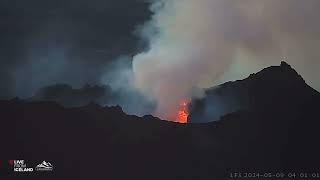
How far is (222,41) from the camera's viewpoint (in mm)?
2732

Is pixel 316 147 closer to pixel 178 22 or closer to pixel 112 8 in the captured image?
pixel 178 22

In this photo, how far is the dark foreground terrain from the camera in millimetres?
2635

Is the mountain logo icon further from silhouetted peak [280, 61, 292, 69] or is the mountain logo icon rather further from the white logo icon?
silhouetted peak [280, 61, 292, 69]

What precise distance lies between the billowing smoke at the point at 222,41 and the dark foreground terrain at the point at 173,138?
0.11 metres

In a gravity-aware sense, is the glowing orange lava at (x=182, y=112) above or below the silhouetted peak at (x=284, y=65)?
below

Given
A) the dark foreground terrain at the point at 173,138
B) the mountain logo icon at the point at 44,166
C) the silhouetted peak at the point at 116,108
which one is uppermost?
the silhouetted peak at the point at 116,108

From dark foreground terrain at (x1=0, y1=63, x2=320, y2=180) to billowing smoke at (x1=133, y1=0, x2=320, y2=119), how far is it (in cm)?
11

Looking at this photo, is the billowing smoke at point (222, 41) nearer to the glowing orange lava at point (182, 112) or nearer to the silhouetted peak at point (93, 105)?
the glowing orange lava at point (182, 112)

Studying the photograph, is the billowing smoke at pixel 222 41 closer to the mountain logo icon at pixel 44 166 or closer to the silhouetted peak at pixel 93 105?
the silhouetted peak at pixel 93 105

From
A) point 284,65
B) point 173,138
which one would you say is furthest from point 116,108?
point 284,65

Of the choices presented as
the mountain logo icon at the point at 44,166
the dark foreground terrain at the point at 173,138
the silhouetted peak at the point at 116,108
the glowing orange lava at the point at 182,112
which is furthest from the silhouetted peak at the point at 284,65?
the mountain logo icon at the point at 44,166

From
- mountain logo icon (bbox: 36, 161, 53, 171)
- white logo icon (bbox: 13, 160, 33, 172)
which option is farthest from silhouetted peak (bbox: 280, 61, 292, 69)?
white logo icon (bbox: 13, 160, 33, 172)

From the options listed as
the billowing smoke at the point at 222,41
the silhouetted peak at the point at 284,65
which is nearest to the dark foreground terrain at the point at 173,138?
the silhouetted peak at the point at 284,65

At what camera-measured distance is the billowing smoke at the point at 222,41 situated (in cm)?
271
